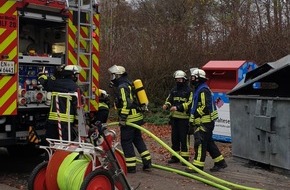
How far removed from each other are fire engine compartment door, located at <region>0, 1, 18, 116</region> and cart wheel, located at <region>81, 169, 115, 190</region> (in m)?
2.19

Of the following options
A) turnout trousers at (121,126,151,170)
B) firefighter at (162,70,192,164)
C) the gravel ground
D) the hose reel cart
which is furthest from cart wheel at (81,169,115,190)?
firefighter at (162,70,192,164)

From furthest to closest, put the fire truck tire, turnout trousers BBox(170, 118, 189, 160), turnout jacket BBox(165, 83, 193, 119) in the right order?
turnout trousers BBox(170, 118, 189, 160), turnout jacket BBox(165, 83, 193, 119), the fire truck tire

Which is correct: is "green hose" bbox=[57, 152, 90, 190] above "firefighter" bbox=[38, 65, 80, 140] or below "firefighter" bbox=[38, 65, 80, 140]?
below

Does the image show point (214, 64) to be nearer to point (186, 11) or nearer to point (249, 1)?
point (249, 1)

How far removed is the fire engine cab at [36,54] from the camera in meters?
6.43

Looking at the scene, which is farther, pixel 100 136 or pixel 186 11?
pixel 186 11

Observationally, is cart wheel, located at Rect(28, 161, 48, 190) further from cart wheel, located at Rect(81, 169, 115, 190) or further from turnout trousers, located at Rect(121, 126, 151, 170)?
turnout trousers, located at Rect(121, 126, 151, 170)

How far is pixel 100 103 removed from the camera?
8312 millimetres

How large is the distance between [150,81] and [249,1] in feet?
15.7

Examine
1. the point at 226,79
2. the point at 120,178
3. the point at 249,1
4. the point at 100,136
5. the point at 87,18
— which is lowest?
the point at 120,178

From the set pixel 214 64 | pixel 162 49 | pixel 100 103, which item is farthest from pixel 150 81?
pixel 100 103

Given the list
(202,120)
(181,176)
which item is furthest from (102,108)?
(181,176)

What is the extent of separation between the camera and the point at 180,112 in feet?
26.2

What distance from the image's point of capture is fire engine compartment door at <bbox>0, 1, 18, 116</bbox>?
6340 millimetres
